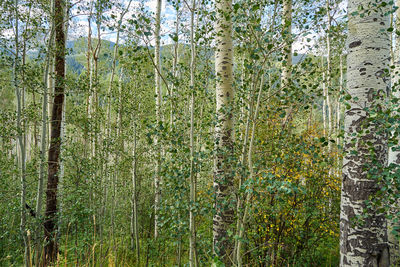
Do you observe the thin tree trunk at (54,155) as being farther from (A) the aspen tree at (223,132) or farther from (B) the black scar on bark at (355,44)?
(B) the black scar on bark at (355,44)

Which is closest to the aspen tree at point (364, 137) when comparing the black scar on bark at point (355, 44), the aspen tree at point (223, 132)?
the black scar on bark at point (355, 44)

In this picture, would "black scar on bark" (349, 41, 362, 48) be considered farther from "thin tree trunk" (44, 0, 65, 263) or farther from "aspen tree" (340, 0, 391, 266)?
"thin tree trunk" (44, 0, 65, 263)

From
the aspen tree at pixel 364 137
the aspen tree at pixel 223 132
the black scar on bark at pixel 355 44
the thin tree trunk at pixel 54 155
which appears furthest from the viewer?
the thin tree trunk at pixel 54 155

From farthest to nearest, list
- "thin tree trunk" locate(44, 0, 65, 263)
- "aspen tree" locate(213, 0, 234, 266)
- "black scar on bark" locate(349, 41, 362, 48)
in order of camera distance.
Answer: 1. "thin tree trunk" locate(44, 0, 65, 263)
2. "aspen tree" locate(213, 0, 234, 266)
3. "black scar on bark" locate(349, 41, 362, 48)

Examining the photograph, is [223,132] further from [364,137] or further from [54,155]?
[54,155]

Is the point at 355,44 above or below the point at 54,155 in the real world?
above

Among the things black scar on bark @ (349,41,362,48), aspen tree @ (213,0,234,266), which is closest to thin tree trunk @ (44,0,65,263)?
aspen tree @ (213,0,234,266)

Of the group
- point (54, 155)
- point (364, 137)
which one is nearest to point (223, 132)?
point (364, 137)

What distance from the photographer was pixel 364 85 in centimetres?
182

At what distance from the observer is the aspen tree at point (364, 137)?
170cm

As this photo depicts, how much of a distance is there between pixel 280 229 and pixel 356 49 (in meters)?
2.93

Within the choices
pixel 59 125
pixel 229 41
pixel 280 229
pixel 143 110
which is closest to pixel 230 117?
pixel 229 41

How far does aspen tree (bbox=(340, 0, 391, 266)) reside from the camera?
1.70 m

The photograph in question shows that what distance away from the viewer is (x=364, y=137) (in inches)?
69.7
